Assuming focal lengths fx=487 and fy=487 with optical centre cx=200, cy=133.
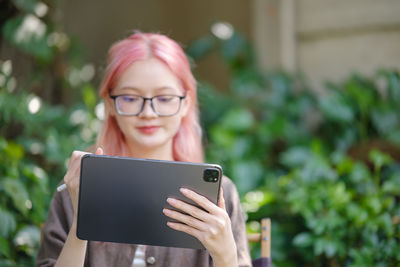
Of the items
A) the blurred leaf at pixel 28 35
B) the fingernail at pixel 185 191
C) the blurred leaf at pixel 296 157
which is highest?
the blurred leaf at pixel 28 35

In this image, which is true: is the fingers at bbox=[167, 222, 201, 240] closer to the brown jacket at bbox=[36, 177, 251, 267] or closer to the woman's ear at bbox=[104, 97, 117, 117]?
the brown jacket at bbox=[36, 177, 251, 267]

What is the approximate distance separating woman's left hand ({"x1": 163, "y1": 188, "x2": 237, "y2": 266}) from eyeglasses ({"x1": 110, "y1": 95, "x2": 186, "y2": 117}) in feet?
1.26

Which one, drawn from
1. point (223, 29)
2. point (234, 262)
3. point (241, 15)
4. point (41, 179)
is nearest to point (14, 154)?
point (41, 179)

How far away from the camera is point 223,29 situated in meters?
3.73

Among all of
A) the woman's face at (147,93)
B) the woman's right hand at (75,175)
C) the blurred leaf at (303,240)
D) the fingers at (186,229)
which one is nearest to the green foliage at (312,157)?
the blurred leaf at (303,240)

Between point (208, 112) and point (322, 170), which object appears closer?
point (322, 170)

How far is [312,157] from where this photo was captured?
2.72m

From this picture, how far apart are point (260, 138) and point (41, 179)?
4.61 ft

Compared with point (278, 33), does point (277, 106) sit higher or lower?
lower

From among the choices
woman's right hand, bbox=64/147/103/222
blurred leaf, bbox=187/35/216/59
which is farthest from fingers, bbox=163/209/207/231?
blurred leaf, bbox=187/35/216/59

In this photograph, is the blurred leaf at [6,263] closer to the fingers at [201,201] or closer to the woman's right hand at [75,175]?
the woman's right hand at [75,175]

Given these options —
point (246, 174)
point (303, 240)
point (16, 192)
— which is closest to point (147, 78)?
point (16, 192)

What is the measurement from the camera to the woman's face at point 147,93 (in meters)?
1.56

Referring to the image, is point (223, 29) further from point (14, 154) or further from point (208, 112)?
point (14, 154)
